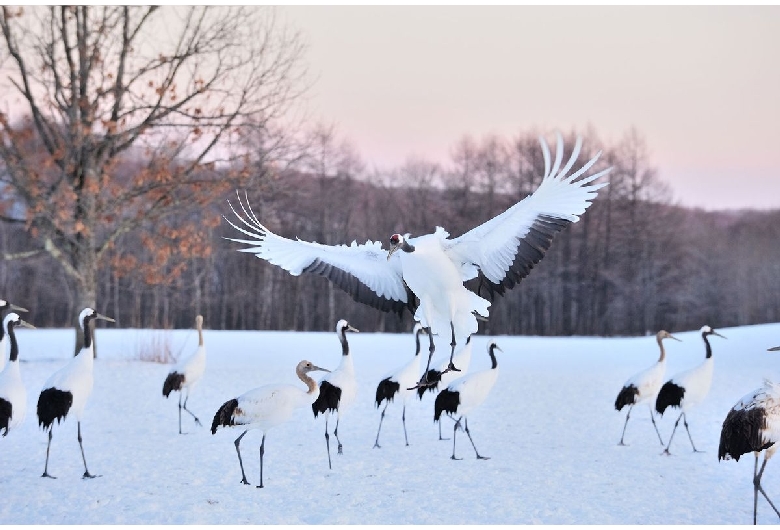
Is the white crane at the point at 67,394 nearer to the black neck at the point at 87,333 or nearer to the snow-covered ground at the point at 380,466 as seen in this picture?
the black neck at the point at 87,333

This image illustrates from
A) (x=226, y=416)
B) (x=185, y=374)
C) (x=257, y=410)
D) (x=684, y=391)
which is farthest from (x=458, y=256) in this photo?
(x=185, y=374)

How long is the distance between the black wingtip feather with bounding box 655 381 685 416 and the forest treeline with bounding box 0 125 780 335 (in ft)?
46.8

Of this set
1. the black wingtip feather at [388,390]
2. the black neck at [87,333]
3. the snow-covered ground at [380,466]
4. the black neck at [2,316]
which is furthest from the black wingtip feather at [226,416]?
the black neck at [2,316]

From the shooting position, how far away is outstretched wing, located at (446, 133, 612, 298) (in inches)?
167

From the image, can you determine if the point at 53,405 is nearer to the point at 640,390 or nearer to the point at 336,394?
the point at 336,394

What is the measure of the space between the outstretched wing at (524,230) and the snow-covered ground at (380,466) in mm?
1469

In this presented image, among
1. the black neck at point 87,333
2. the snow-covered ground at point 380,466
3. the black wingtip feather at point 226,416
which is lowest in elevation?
the snow-covered ground at point 380,466

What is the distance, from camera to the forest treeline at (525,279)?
22109 mm

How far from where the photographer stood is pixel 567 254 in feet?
82.0

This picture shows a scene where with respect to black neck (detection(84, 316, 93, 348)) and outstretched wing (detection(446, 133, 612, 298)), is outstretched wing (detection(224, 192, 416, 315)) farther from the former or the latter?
black neck (detection(84, 316, 93, 348))

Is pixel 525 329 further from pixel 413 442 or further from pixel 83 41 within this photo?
pixel 413 442

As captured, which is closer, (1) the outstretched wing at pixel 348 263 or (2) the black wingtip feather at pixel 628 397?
(1) the outstretched wing at pixel 348 263

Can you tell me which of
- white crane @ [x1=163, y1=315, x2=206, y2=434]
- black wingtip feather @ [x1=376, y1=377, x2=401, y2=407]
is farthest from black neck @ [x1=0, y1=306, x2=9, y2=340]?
black wingtip feather @ [x1=376, y1=377, x2=401, y2=407]

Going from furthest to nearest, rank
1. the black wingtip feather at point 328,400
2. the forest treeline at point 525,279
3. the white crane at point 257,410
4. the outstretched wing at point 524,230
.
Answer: the forest treeline at point 525,279, the black wingtip feather at point 328,400, the white crane at point 257,410, the outstretched wing at point 524,230
